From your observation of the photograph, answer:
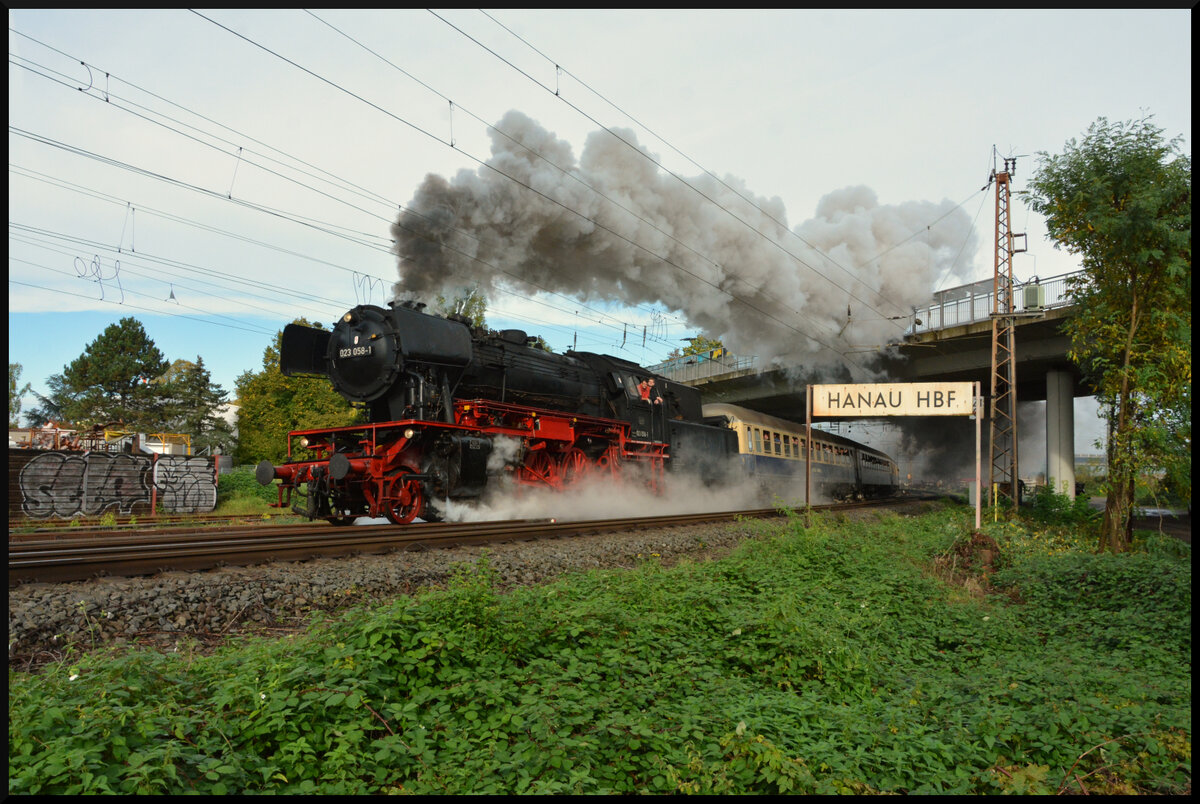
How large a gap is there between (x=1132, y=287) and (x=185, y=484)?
1020 inches

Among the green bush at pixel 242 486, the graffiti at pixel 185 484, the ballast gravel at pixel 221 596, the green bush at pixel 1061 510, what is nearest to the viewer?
the ballast gravel at pixel 221 596

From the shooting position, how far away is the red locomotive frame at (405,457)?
449 inches

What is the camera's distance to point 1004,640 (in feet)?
21.3

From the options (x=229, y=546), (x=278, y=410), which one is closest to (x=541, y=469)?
(x=229, y=546)

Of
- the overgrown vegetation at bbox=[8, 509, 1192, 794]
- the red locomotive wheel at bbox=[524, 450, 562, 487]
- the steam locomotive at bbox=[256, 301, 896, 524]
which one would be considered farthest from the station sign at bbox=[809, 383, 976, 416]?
the overgrown vegetation at bbox=[8, 509, 1192, 794]

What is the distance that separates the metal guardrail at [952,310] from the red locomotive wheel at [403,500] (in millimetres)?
13402

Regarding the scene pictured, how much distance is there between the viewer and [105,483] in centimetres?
2008

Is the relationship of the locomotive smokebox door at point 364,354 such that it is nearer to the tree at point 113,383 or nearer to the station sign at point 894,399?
the station sign at point 894,399

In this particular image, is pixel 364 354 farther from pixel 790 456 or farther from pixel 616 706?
pixel 790 456

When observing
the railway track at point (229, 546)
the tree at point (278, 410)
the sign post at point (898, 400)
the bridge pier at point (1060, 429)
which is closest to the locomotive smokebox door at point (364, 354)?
the railway track at point (229, 546)

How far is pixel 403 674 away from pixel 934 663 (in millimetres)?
4472

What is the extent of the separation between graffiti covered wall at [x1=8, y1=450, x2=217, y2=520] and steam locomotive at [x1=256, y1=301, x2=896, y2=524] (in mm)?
10117

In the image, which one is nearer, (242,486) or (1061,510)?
(1061,510)

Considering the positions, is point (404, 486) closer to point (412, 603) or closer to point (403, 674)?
point (412, 603)
